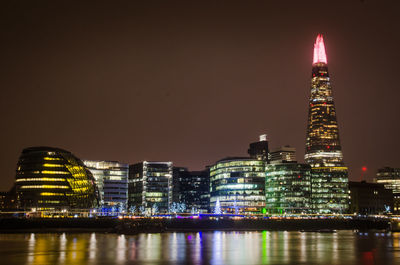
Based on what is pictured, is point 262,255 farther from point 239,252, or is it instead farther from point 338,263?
point 338,263

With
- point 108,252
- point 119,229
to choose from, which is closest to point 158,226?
point 119,229

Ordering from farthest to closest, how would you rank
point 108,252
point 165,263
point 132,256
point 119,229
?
point 119,229, point 108,252, point 132,256, point 165,263

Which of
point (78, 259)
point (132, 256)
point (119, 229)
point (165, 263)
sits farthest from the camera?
point (119, 229)

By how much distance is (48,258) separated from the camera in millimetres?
67812

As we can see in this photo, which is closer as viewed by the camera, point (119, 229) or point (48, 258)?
point (48, 258)

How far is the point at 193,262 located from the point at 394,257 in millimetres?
30021

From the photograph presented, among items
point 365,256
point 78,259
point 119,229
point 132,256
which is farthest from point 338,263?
point 119,229

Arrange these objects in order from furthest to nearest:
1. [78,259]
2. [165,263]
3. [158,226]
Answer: [158,226]
[78,259]
[165,263]

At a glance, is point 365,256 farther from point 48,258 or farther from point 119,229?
point 119,229

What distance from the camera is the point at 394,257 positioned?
238 feet

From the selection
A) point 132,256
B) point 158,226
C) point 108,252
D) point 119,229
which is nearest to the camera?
point 132,256

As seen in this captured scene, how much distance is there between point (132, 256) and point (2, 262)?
17393mm

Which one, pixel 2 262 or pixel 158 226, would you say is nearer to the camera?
pixel 2 262

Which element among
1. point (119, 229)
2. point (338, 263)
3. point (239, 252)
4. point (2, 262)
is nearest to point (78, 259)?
point (2, 262)
